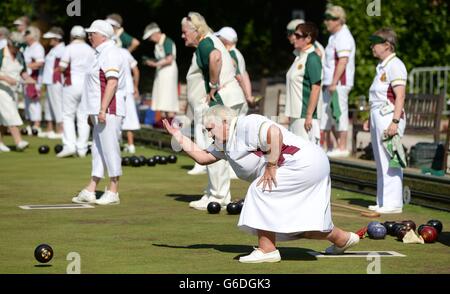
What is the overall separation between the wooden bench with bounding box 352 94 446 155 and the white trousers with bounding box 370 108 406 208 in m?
4.01

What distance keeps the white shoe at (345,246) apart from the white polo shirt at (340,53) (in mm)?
7228

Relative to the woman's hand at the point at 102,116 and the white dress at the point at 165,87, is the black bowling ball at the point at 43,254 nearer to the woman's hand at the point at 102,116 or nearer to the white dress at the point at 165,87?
the woman's hand at the point at 102,116

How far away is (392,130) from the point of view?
11711 millimetres

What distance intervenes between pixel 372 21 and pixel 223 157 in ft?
40.1

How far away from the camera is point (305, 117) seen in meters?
13.1

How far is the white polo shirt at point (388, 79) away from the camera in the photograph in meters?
11.7

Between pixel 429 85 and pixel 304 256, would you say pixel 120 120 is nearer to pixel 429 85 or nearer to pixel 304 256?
pixel 304 256

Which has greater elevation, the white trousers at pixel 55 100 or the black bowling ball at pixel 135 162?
the white trousers at pixel 55 100

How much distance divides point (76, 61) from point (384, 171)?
7.26 m

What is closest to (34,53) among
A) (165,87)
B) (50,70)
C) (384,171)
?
(50,70)

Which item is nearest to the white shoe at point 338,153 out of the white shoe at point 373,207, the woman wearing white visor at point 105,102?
the white shoe at point 373,207

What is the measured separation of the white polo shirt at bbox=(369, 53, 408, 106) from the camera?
38.3 feet

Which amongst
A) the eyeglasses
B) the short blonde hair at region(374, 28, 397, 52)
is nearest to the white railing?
the eyeglasses

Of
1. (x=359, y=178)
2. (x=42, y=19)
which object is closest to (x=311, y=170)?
(x=359, y=178)
